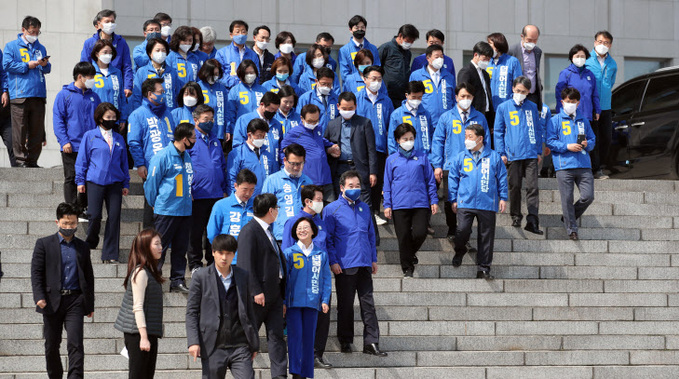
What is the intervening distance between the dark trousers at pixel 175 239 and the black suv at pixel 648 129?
7148 millimetres

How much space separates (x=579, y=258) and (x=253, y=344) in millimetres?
5520

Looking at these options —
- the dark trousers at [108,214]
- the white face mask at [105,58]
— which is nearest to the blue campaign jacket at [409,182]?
the dark trousers at [108,214]

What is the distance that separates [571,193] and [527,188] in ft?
1.85

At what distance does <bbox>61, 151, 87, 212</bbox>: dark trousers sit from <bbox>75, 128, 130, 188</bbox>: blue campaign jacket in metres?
0.34

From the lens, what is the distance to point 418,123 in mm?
14094

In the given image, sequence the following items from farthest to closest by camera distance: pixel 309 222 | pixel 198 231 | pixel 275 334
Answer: pixel 198 231, pixel 309 222, pixel 275 334

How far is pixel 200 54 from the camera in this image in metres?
15.4

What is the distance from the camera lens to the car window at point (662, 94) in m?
16.2

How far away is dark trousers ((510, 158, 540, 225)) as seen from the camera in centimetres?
1418

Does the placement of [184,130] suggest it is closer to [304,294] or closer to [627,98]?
[304,294]

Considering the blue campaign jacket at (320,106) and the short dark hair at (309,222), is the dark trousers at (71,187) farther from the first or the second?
the short dark hair at (309,222)

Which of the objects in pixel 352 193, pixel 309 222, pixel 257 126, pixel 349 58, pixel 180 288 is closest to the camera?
pixel 309 222

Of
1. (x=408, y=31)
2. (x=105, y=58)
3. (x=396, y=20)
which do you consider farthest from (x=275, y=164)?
(x=396, y=20)

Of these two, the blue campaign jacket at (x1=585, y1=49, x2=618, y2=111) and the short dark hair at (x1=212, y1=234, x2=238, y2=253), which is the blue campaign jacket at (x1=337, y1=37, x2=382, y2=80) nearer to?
the blue campaign jacket at (x1=585, y1=49, x2=618, y2=111)
